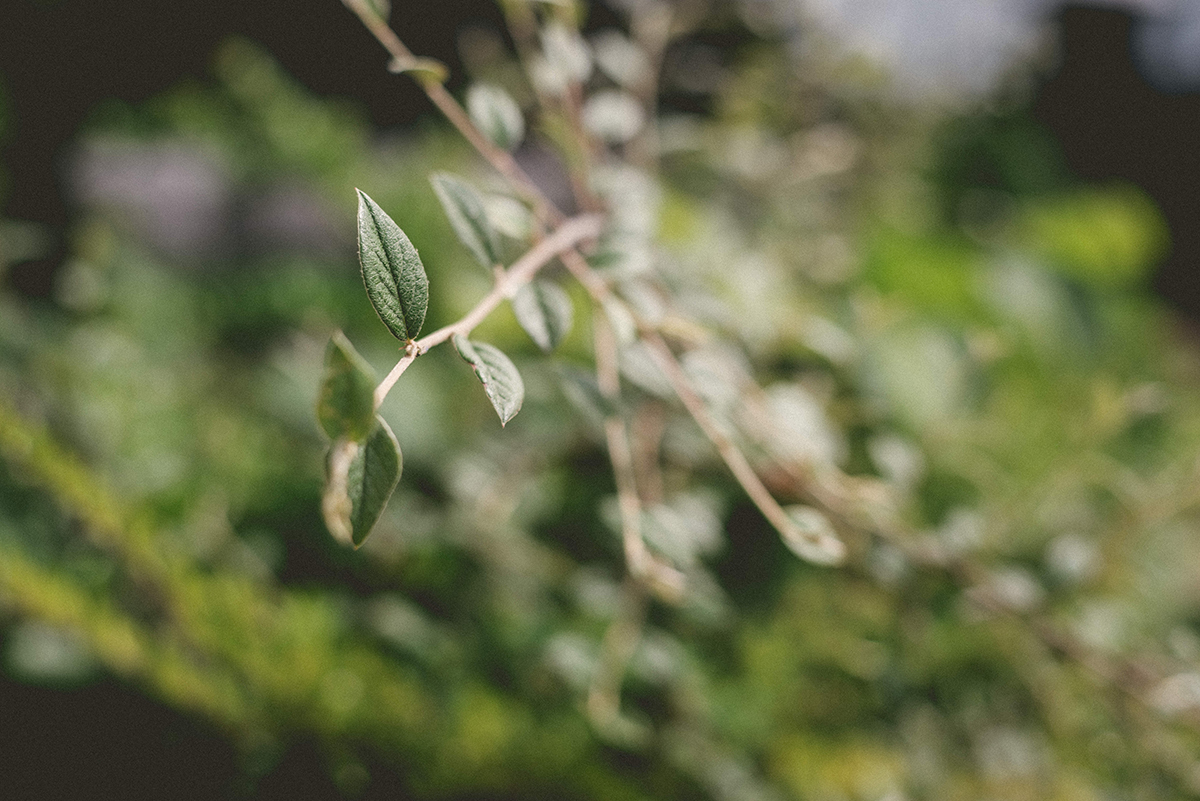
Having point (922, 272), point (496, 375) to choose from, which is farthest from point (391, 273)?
point (922, 272)

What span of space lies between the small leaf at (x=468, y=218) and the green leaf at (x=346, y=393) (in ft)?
0.30

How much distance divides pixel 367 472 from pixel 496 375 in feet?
0.15

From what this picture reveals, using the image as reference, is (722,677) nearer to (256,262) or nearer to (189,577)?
(189,577)

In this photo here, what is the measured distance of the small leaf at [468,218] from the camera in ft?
0.77

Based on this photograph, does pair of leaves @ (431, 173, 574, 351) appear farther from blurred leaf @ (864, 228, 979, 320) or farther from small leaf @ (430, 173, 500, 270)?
blurred leaf @ (864, 228, 979, 320)

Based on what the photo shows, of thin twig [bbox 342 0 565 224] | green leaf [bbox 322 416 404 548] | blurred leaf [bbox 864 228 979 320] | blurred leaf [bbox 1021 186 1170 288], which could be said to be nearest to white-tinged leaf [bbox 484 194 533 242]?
thin twig [bbox 342 0 565 224]

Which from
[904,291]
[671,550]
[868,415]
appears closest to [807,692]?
[868,415]

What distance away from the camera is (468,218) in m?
0.24

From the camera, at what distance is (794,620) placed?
1.71 ft

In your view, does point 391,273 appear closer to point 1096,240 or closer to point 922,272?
point 922,272

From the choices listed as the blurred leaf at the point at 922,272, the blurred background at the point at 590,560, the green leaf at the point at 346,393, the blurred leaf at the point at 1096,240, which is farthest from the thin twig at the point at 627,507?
the blurred leaf at the point at 1096,240

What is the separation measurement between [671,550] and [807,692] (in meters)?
0.29

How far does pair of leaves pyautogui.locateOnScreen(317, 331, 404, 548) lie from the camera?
15 centimetres

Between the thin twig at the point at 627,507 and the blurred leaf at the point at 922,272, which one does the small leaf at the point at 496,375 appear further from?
the blurred leaf at the point at 922,272
